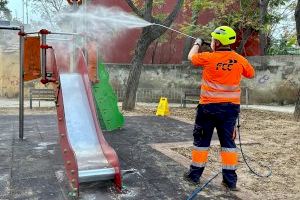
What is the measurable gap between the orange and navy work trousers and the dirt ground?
34cm

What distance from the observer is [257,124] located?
10.6m

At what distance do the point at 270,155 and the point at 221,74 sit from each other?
270 centimetres

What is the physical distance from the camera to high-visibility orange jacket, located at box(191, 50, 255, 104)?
15.9ft

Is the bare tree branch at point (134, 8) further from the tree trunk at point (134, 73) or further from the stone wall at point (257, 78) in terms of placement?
the stone wall at point (257, 78)

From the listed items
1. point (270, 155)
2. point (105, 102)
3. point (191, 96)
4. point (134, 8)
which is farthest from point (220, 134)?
point (191, 96)

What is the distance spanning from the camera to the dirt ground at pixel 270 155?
198 inches

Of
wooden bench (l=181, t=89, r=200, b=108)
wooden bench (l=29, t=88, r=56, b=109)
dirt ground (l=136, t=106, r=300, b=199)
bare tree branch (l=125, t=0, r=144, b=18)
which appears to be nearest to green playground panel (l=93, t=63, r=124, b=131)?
dirt ground (l=136, t=106, r=300, b=199)

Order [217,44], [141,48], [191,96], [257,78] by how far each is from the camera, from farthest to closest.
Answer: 1. [257,78]
2. [191,96]
3. [141,48]
4. [217,44]

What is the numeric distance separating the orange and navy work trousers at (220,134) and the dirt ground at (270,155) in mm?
338

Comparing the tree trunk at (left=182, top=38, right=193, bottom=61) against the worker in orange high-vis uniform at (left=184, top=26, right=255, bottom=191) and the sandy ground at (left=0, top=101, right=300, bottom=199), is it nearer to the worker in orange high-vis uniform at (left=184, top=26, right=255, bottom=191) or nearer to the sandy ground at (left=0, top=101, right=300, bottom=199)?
the sandy ground at (left=0, top=101, right=300, bottom=199)

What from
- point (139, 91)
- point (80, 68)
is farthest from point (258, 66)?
point (80, 68)

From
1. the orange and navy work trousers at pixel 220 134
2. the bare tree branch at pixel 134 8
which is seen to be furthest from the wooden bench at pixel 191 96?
the orange and navy work trousers at pixel 220 134

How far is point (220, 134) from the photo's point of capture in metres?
4.96

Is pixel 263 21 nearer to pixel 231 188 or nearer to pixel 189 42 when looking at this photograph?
pixel 189 42
